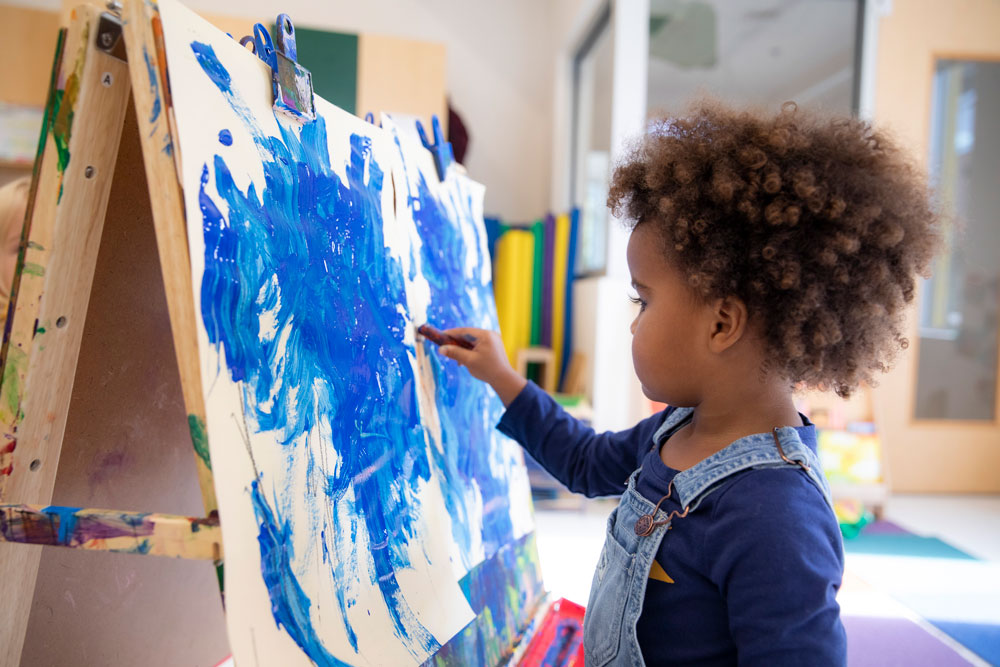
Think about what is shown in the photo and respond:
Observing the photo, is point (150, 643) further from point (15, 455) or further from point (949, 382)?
point (949, 382)

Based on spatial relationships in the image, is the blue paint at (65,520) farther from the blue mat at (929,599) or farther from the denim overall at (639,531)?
the blue mat at (929,599)

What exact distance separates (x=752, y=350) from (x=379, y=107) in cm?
292

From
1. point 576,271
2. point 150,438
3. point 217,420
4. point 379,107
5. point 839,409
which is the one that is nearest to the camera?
point 217,420

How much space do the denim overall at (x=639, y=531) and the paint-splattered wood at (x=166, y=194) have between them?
0.48 metres

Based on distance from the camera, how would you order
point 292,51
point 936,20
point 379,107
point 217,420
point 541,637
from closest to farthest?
point 217,420 → point 292,51 → point 541,637 → point 936,20 → point 379,107

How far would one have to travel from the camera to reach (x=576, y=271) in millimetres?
3551

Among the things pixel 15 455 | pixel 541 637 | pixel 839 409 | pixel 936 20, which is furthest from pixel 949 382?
pixel 15 455

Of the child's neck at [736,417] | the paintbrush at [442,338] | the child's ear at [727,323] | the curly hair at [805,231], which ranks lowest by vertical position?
the child's neck at [736,417]

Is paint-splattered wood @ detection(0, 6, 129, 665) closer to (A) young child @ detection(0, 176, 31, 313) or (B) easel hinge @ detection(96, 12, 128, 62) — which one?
(B) easel hinge @ detection(96, 12, 128, 62)

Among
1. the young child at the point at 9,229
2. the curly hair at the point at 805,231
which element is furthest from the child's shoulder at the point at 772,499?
the young child at the point at 9,229

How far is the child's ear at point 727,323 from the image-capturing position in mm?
764

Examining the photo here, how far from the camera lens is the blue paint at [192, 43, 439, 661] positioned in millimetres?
634

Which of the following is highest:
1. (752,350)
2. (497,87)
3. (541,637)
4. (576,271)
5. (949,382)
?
(497,87)

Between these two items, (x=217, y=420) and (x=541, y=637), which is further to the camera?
(x=541, y=637)
